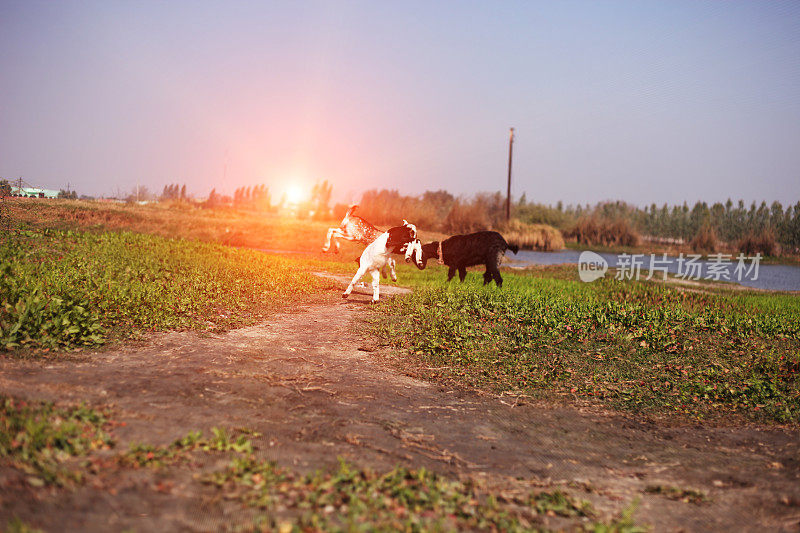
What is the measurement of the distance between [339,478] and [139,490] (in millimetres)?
1460

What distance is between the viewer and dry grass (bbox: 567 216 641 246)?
5131 centimetres

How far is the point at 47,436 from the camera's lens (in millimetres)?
4539

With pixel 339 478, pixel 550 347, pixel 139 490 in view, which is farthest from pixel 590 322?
pixel 139 490

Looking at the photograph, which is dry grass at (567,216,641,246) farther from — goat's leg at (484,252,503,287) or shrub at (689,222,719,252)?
goat's leg at (484,252,503,287)

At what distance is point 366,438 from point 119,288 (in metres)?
7.21

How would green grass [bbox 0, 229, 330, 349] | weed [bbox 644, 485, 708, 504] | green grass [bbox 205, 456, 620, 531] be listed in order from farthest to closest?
green grass [bbox 0, 229, 330, 349], weed [bbox 644, 485, 708, 504], green grass [bbox 205, 456, 620, 531]

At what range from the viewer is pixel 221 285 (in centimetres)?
1318

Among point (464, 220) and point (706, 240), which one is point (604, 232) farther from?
point (464, 220)

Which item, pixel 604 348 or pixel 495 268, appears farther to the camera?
pixel 495 268

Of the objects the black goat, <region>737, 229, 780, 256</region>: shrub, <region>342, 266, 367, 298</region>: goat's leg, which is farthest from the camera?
<region>737, 229, 780, 256</region>: shrub

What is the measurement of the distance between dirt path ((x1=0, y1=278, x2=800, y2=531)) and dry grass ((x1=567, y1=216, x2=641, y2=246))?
46256 mm

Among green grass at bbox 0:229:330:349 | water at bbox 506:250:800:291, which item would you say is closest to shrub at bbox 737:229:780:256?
water at bbox 506:250:800:291

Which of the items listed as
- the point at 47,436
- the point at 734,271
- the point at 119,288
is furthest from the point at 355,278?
the point at 734,271

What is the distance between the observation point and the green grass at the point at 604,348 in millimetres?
8070
